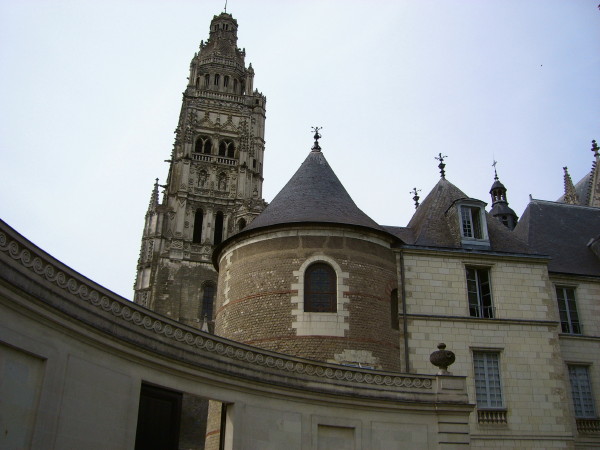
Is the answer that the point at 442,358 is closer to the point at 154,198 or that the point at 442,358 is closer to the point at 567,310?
the point at 567,310

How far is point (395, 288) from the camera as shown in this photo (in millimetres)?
19797

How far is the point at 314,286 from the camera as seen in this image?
19016 mm

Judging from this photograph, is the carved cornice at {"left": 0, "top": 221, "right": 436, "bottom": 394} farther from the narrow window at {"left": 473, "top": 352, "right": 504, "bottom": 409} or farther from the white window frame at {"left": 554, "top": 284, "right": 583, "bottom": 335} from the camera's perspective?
the white window frame at {"left": 554, "top": 284, "right": 583, "bottom": 335}

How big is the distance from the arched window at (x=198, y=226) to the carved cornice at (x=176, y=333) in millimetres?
42316

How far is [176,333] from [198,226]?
148 feet

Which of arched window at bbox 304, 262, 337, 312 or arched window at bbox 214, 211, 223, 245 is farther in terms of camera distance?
arched window at bbox 214, 211, 223, 245

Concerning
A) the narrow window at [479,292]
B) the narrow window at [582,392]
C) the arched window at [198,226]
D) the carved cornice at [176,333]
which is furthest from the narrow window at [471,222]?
the arched window at [198,226]

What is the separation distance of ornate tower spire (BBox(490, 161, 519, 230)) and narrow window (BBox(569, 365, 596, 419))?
14560 millimetres

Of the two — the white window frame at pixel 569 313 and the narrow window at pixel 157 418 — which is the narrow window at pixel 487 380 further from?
the narrow window at pixel 157 418

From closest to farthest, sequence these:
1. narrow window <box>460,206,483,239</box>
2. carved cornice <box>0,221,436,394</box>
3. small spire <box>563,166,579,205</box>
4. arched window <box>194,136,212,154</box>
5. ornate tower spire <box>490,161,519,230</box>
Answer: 1. carved cornice <box>0,221,436,394</box>
2. narrow window <box>460,206,483,239</box>
3. ornate tower spire <box>490,161,519,230</box>
4. small spire <box>563,166,579,205</box>
5. arched window <box>194,136,212,154</box>

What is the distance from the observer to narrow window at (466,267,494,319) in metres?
19.8

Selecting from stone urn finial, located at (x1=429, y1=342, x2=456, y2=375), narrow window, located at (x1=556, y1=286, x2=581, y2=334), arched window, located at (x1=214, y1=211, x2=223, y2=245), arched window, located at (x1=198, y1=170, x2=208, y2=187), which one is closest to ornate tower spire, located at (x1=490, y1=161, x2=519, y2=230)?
narrow window, located at (x1=556, y1=286, x2=581, y2=334)

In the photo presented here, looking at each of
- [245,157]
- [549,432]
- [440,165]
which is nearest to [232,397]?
[549,432]

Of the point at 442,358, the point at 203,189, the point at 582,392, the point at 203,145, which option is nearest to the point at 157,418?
the point at 442,358
